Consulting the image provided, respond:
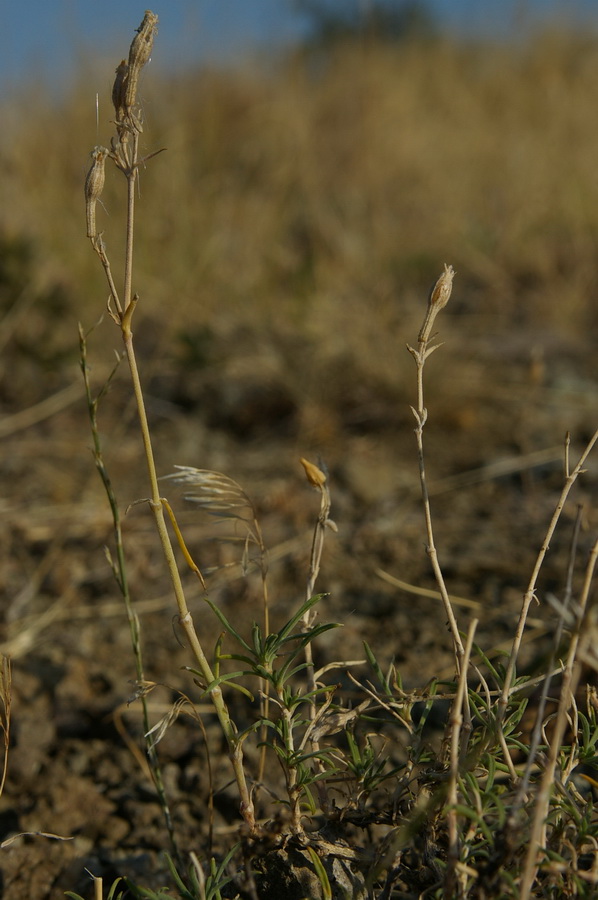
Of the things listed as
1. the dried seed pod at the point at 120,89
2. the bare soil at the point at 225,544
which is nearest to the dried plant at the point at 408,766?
the dried seed pod at the point at 120,89

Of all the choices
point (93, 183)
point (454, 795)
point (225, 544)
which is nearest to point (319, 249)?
point (225, 544)

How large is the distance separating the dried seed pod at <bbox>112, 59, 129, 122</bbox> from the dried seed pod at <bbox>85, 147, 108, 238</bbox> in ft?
0.11

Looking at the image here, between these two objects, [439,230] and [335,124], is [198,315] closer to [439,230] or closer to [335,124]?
[439,230]

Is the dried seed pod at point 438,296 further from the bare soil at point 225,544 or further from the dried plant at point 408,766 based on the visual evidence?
the bare soil at point 225,544

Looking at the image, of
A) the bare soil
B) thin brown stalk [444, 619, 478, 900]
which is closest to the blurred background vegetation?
the bare soil

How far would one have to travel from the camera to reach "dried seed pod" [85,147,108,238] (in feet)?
2.40

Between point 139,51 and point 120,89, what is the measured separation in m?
0.04

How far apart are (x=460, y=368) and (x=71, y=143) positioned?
124 inches

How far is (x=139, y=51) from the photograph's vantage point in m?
0.70

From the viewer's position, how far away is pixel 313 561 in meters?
0.99

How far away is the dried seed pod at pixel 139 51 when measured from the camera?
2.29 ft

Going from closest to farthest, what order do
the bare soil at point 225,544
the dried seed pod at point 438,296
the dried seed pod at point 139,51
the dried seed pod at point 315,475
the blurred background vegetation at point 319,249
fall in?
1. the dried seed pod at point 139,51
2. the dried seed pod at point 438,296
3. the dried seed pod at point 315,475
4. the bare soil at point 225,544
5. the blurred background vegetation at point 319,249

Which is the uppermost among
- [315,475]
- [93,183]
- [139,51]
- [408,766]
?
[139,51]

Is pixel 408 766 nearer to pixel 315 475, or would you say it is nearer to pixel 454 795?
pixel 454 795
